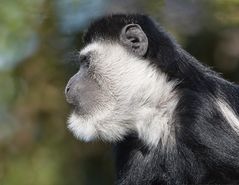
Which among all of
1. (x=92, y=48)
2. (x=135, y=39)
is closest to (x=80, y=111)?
(x=92, y=48)

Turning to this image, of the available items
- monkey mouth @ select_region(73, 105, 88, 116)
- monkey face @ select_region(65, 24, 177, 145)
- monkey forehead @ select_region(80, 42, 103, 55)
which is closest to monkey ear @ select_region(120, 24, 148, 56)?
monkey face @ select_region(65, 24, 177, 145)

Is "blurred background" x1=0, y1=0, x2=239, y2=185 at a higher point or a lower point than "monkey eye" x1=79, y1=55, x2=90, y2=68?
lower

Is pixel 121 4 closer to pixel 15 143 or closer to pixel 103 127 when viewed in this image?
pixel 15 143

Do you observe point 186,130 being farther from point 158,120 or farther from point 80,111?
point 80,111

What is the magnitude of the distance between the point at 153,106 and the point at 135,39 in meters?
0.38

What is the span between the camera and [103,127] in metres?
3.60

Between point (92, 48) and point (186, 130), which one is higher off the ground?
point (92, 48)

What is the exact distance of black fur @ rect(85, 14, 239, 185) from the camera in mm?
3305

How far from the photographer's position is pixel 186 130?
10.9 ft

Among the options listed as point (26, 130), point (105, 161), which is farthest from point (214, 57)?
point (26, 130)

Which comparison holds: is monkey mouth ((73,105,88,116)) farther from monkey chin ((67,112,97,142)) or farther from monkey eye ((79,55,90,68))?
monkey eye ((79,55,90,68))

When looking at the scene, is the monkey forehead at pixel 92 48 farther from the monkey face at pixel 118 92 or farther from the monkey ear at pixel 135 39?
the monkey ear at pixel 135 39

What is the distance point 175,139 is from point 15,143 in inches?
155

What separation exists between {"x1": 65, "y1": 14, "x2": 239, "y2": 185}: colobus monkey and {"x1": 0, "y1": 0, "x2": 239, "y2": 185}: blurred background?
286cm
